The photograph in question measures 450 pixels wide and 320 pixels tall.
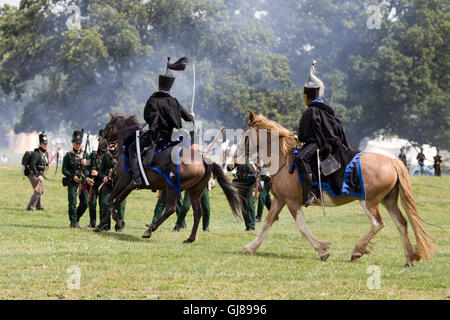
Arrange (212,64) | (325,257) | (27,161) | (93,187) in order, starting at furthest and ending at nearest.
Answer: (212,64) → (27,161) → (93,187) → (325,257)

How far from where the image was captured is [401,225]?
1161 centimetres

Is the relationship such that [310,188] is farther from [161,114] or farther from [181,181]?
[161,114]

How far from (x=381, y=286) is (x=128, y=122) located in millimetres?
7469

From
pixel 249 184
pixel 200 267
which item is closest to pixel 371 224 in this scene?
pixel 200 267

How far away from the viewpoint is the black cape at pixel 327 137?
Answer: 11477mm

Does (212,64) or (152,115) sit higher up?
(212,64)

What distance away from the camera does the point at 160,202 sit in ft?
57.2

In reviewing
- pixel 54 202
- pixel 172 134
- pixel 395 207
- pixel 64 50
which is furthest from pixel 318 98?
pixel 64 50

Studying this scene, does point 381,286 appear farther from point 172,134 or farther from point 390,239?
point 390,239

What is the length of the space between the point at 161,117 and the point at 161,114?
7 centimetres

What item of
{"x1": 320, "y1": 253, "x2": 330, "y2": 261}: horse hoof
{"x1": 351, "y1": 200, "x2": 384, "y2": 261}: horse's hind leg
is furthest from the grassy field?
{"x1": 351, "y1": 200, "x2": 384, "y2": 261}: horse's hind leg

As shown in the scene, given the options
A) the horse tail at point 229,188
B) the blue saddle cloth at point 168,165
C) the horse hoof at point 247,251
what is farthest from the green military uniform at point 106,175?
the horse hoof at point 247,251

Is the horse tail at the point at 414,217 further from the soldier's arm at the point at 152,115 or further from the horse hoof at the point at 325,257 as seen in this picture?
the soldier's arm at the point at 152,115

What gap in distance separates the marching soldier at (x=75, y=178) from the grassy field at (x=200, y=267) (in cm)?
99
